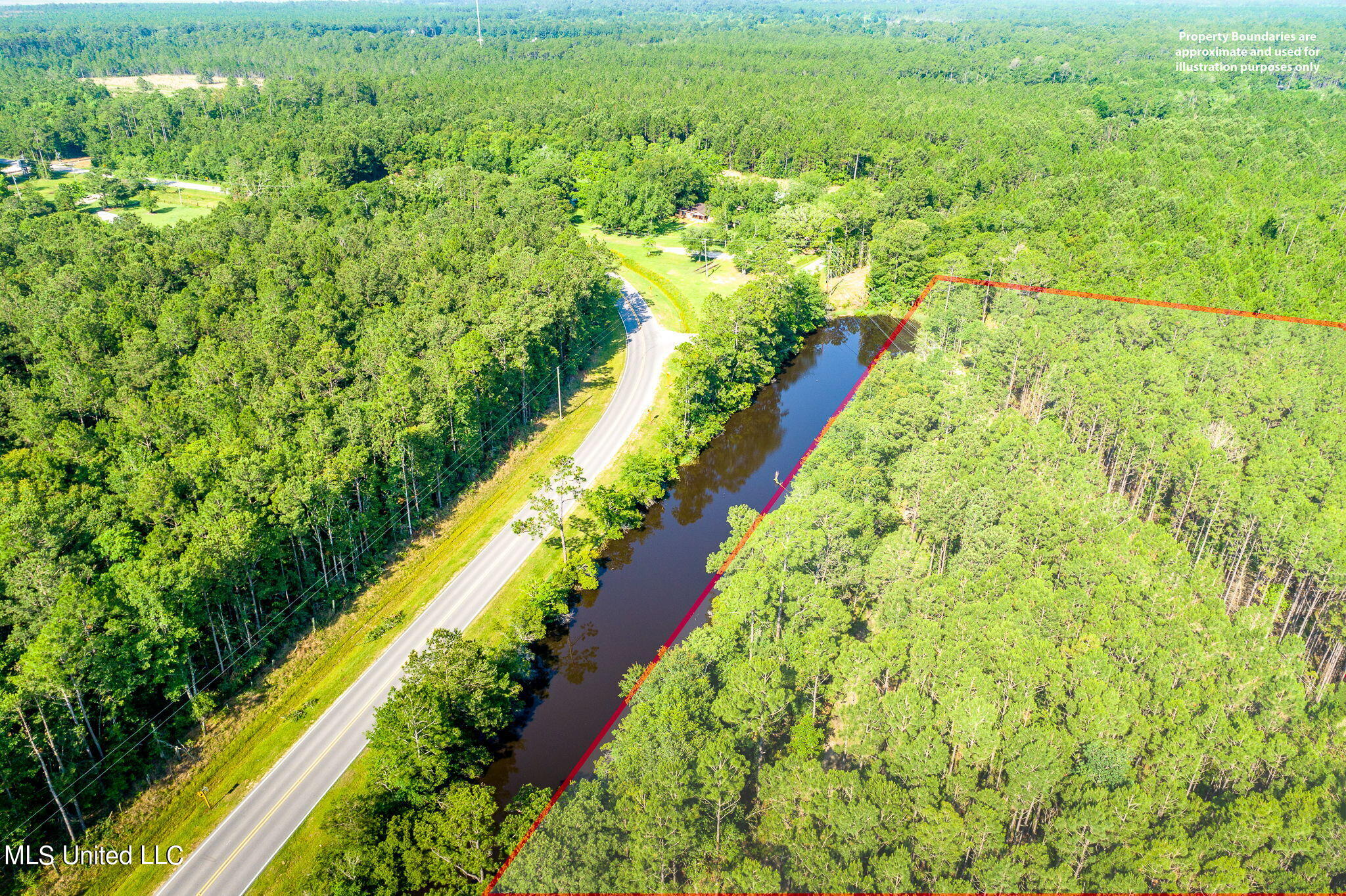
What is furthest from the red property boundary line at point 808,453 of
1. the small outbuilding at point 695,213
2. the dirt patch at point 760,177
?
the dirt patch at point 760,177

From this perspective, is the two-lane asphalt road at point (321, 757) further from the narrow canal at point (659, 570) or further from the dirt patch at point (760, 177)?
the dirt patch at point (760, 177)

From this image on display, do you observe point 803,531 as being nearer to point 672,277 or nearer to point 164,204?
point 672,277

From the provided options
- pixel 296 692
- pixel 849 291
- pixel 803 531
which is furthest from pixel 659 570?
pixel 849 291

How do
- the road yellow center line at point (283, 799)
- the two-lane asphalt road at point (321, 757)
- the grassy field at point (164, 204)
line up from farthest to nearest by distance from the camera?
the grassy field at point (164, 204)
the two-lane asphalt road at point (321, 757)
the road yellow center line at point (283, 799)

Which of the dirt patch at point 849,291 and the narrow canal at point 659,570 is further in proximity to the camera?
the dirt patch at point 849,291

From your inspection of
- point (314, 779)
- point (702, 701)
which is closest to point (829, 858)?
point (702, 701)

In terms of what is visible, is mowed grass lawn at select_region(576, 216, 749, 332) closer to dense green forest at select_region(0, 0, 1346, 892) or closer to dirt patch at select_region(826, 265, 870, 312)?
dense green forest at select_region(0, 0, 1346, 892)
